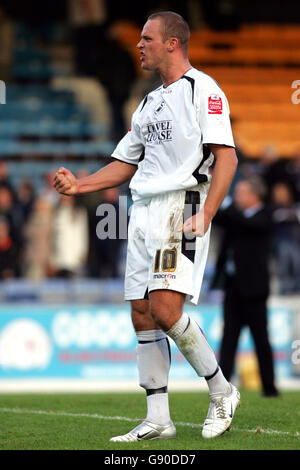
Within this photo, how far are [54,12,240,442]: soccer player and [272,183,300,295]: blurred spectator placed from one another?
360 inches

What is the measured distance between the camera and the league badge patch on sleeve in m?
5.51

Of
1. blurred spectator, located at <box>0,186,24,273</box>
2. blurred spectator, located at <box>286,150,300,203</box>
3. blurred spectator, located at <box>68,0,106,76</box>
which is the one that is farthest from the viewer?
blurred spectator, located at <box>68,0,106,76</box>

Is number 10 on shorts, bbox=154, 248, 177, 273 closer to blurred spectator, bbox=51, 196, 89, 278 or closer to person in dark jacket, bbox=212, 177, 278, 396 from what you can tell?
person in dark jacket, bbox=212, 177, 278, 396

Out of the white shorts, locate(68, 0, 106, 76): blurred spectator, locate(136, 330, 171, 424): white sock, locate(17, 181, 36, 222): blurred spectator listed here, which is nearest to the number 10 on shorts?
the white shorts

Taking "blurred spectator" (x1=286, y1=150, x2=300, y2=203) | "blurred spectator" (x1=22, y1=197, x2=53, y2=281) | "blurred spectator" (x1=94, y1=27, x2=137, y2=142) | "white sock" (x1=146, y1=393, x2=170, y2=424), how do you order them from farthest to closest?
"blurred spectator" (x1=94, y1=27, x2=137, y2=142) → "blurred spectator" (x1=286, y1=150, x2=300, y2=203) → "blurred spectator" (x1=22, y1=197, x2=53, y2=281) → "white sock" (x1=146, y1=393, x2=170, y2=424)

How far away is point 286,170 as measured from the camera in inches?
650

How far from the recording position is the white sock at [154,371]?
5.64 metres

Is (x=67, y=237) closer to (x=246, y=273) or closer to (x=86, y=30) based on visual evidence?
(x=246, y=273)

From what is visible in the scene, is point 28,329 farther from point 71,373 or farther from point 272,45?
point 272,45

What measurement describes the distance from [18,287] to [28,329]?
883 millimetres

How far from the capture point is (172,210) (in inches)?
219

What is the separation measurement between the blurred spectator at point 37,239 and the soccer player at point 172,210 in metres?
9.59

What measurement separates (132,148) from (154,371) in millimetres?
1409
